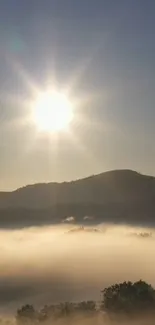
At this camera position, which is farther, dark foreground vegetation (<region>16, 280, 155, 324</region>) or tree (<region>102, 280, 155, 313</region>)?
tree (<region>102, 280, 155, 313</region>)

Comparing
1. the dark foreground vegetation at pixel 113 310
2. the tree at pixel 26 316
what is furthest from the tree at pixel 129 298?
the tree at pixel 26 316

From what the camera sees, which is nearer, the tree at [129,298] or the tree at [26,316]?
the tree at [129,298]

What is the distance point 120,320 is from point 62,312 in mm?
10422

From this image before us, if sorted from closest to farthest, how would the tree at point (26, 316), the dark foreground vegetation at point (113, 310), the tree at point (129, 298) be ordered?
the dark foreground vegetation at point (113, 310) < the tree at point (129, 298) < the tree at point (26, 316)

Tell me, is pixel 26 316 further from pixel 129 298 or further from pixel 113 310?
pixel 129 298

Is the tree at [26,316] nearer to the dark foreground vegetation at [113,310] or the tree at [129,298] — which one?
the dark foreground vegetation at [113,310]

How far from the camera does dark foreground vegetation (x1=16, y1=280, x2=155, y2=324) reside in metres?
73.9

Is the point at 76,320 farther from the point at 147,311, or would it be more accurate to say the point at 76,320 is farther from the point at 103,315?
the point at 147,311

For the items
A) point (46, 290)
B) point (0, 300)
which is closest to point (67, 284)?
point (46, 290)

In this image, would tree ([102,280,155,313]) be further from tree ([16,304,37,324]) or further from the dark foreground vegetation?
tree ([16,304,37,324])

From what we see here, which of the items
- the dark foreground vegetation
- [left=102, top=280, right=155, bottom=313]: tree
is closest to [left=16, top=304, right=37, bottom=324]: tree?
the dark foreground vegetation

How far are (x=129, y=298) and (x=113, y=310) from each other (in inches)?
127

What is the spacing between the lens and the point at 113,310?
76250 mm

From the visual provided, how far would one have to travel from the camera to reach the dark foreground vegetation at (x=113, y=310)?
243 ft
